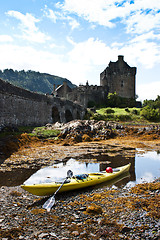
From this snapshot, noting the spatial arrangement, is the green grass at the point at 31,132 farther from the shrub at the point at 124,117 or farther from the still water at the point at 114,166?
the shrub at the point at 124,117

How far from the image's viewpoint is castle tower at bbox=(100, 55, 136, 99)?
57.4m

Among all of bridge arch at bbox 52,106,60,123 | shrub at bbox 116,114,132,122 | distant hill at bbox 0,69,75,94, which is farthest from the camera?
distant hill at bbox 0,69,75,94

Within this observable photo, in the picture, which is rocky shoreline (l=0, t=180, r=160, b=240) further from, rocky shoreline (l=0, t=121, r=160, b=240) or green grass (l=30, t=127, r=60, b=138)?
green grass (l=30, t=127, r=60, b=138)

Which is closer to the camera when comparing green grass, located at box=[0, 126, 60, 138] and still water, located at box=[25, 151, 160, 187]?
still water, located at box=[25, 151, 160, 187]

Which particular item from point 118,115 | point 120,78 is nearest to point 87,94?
point 118,115

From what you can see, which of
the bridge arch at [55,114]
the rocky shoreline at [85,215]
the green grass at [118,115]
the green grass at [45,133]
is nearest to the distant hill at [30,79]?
the green grass at [118,115]

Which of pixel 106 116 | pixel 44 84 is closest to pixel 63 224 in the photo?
pixel 106 116

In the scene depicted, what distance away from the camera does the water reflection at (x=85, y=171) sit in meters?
7.73

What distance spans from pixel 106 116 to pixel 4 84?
82.7 feet

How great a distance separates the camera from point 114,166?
33.9 feet

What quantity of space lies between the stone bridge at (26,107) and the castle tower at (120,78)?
93.4 feet

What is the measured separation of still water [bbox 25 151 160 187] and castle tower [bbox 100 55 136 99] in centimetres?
4698

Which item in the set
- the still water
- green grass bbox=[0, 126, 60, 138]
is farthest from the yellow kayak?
green grass bbox=[0, 126, 60, 138]

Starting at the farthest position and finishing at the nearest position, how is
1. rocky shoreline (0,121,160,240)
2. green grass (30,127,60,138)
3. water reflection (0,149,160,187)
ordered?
green grass (30,127,60,138)
water reflection (0,149,160,187)
rocky shoreline (0,121,160,240)
